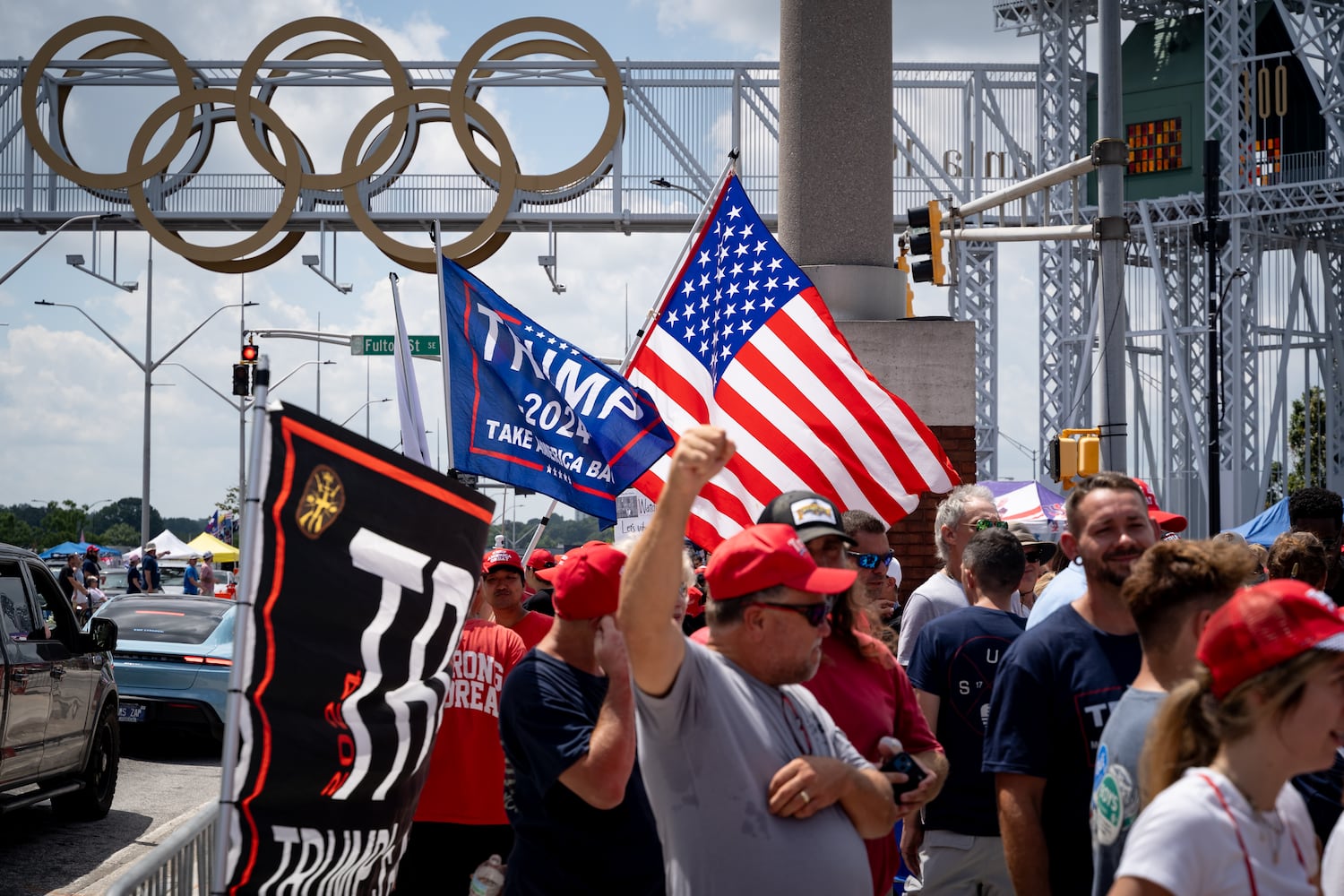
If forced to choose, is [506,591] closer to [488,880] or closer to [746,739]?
[488,880]

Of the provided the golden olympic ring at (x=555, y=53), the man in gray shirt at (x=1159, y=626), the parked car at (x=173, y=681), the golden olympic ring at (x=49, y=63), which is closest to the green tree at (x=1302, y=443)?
the golden olympic ring at (x=555, y=53)

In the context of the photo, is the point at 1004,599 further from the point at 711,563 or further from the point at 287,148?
the point at 287,148

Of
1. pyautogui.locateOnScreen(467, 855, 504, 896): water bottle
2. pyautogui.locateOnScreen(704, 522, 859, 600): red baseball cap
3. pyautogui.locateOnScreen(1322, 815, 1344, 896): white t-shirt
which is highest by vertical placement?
pyautogui.locateOnScreen(704, 522, 859, 600): red baseball cap

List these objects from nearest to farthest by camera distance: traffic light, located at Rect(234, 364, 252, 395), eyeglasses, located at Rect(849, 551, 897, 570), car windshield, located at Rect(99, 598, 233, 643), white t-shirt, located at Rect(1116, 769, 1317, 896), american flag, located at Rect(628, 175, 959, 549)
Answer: white t-shirt, located at Rect(1116, 769, 1317, 896) < eyeglasses, located at Rect(849, 551, 897, 570) < american flag, located at Rect(628, 175, 959, 549) < car windshield, located at Rect(99, 598, 233, 643) < traffic light, located at Rect(234, 364, 252, 395)

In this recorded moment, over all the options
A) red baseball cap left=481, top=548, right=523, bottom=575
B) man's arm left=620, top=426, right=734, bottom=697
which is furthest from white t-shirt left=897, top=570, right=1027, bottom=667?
man's arm left=620, top=426, right=734, bottom=697

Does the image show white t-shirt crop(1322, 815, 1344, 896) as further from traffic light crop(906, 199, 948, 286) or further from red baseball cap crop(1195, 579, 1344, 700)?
traffic light crop(906, 199, 948, 286)

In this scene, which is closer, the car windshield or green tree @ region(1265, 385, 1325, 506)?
the car windshield

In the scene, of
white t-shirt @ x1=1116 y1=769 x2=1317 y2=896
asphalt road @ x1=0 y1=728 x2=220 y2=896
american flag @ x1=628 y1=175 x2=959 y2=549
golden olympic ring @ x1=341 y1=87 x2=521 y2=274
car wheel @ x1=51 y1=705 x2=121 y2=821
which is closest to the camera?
white t-shirt @ x1=1116 y1=769 x2=1317 y2=896

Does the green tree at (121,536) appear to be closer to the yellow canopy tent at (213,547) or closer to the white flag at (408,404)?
the yellow canopy tent at (213,547)

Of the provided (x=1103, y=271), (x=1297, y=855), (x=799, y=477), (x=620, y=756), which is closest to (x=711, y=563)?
(x=620, y=756)

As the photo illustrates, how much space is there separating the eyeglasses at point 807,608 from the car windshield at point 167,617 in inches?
463

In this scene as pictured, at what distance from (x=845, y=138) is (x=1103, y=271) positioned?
123 inches

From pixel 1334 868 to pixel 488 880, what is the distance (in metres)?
2.83

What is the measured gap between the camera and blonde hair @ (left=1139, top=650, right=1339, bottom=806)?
2.54 meters
